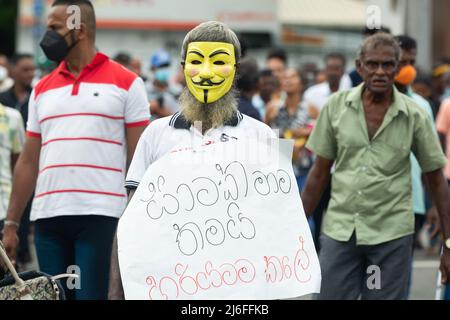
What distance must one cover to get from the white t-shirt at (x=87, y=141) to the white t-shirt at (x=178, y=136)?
1.25 m

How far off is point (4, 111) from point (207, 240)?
430 centimetres

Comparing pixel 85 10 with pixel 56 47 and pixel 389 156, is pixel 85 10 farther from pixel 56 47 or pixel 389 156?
pixel 389 156

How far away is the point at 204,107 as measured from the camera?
Result: 5246 mm

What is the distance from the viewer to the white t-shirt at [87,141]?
6570 mm

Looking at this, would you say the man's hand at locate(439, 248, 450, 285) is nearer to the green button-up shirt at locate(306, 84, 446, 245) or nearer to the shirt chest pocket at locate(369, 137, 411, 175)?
the green button-up shirt at locate(306, 84, 446, 245)

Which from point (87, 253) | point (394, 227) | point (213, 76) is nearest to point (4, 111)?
point (87, 253)

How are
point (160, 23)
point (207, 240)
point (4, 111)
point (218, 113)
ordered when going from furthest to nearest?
point (160, 23) → point (4, 111) → point (218, 113) → point (207, 240)

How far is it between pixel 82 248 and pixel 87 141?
0.55 metres

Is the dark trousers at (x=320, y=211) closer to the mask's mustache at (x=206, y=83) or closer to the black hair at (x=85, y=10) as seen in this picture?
the black hair at (x=85, y=10)

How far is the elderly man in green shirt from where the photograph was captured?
272 inches

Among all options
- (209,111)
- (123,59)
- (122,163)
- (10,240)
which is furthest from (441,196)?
(123,59)

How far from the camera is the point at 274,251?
193 inches

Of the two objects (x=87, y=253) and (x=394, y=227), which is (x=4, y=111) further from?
(x=394, y=227)

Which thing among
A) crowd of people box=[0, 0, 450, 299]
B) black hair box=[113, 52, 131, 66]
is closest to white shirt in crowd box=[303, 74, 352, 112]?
black hair box=[113, 52, 131, 66]
